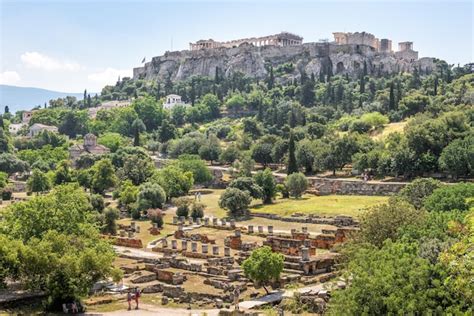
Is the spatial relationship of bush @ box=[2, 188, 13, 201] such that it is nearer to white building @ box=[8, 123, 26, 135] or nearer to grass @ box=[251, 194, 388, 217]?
grass @ box=[251, 194, 388, 217]

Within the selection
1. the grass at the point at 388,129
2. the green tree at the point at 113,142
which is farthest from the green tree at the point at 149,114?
the grass at the point at 388,129

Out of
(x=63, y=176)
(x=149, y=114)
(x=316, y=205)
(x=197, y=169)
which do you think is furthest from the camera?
(x=149, y=114)

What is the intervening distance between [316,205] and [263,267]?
26.3 m

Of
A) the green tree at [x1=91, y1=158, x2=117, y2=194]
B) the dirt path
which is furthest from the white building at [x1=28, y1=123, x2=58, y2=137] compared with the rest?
the dirt path

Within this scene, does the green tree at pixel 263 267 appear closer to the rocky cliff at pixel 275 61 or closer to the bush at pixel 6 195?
the bush at pixel 6 195

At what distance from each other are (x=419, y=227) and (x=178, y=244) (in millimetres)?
20202

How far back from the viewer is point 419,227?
28.8 meters

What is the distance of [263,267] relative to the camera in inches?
1268

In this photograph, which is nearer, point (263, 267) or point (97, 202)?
point (263, 267)

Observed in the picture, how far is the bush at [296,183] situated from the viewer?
63.1 meters

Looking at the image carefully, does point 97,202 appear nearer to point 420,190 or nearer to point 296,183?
point 296,183

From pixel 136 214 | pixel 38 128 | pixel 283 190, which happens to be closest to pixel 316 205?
pixel 283 190

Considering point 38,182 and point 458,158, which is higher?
Result: point 458,158

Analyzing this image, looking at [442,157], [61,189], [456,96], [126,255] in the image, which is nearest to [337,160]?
[442,157]
